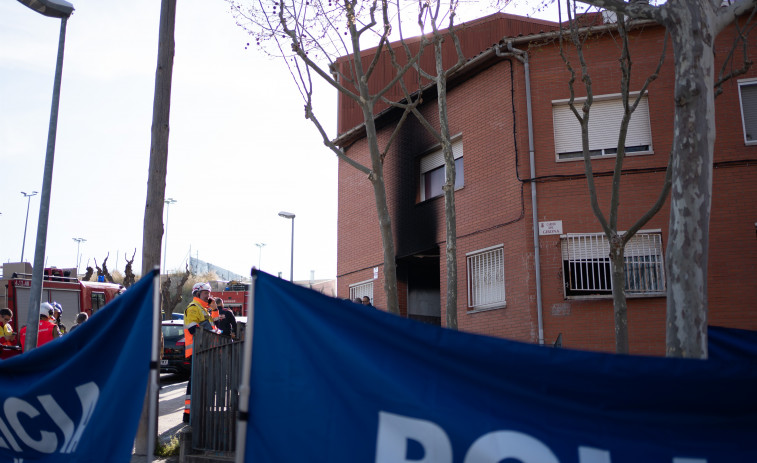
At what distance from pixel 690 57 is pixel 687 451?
405 centimetres

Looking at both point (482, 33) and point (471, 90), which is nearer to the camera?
point (471, 90)

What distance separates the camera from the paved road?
9.31 metres

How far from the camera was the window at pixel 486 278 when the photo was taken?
14875mm

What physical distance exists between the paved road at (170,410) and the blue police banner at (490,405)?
5163 millimetres

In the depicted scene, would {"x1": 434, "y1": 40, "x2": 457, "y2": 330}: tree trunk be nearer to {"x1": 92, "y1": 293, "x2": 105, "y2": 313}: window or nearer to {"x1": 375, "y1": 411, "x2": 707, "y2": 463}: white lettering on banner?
{"x1": 375, "y1": 411, "x2": 707, "y2": 463}: white lettering on banner

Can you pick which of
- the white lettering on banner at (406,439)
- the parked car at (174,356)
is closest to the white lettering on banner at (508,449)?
the white lettering on banner at (406,439)

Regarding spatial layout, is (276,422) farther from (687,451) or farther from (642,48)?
(642,48)

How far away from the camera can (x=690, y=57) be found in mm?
6074

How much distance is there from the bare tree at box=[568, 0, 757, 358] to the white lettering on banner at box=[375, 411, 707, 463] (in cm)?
283

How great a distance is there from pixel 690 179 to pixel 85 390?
4.88m

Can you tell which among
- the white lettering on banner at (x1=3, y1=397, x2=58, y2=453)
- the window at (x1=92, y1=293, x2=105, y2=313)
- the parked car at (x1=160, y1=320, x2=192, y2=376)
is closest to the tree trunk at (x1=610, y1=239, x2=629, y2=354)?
the white lettering on banner at (x1=3, y1=397, x2=58, y2=453)

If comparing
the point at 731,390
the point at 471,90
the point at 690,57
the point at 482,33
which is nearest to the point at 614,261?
the point at 690,57

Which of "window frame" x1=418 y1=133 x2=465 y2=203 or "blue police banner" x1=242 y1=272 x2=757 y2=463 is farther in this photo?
"window frame" x1=418 y1=133 x2=465 y2=203

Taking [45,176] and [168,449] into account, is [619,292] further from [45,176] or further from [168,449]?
[45,176]
